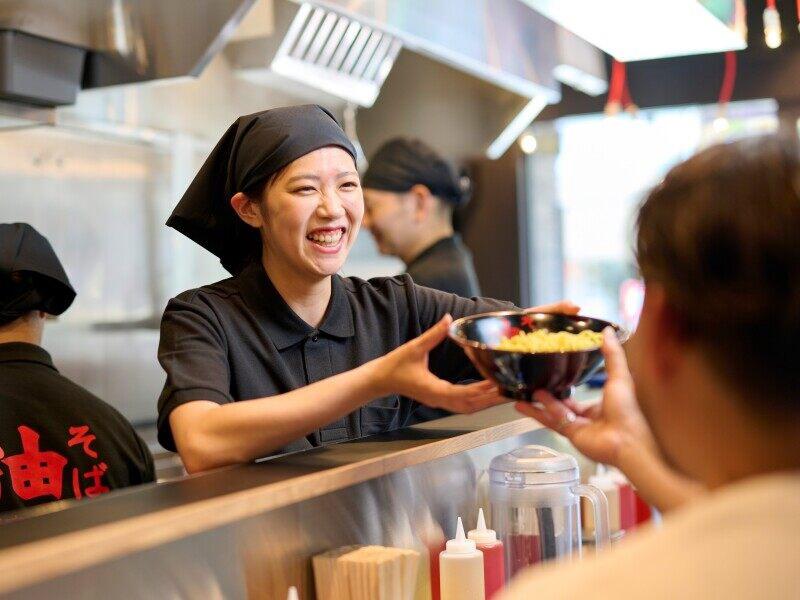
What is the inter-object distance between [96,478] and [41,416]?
0.17 meters

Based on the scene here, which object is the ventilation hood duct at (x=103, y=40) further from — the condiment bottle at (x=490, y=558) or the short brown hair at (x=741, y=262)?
the short brown hair at (x=741, y=262)

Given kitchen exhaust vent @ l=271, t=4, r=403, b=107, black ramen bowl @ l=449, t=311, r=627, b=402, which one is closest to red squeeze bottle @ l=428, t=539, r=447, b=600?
black ramen bowl @ l=449, t=311, r=627, b=402

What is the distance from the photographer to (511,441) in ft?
6.51

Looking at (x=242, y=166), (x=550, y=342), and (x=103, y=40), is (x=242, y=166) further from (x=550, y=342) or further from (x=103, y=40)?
(x=103, y=40)

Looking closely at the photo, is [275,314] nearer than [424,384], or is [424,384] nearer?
[424,384]

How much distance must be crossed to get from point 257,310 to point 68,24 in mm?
1021

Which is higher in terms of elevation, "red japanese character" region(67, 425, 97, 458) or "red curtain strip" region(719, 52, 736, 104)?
"red curtain strip" region(719, 52, 736, 104)

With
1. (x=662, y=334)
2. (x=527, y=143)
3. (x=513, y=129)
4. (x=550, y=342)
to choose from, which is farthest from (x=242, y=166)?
(x=527, y=143)

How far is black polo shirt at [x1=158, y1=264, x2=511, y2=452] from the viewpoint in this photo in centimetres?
162

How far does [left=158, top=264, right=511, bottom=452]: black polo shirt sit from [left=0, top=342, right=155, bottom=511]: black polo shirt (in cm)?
58

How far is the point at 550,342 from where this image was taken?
135cm

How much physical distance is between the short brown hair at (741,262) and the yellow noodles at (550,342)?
1.72 ft

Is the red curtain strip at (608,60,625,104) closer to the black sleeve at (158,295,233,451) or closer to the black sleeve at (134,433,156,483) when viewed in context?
the black sleeve at (134,433,156,483)

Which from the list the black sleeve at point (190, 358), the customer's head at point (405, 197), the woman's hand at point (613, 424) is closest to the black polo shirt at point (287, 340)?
the black sleeve at point (190, 358)
